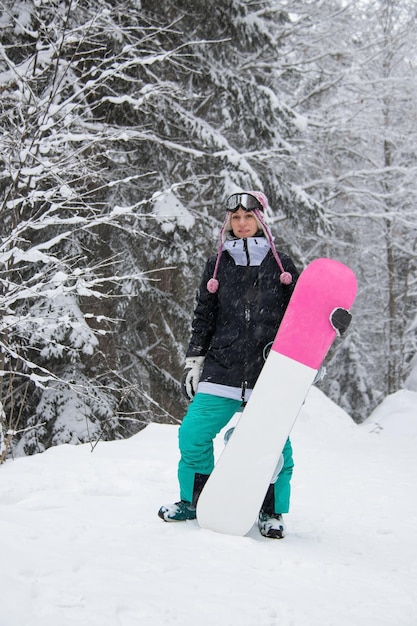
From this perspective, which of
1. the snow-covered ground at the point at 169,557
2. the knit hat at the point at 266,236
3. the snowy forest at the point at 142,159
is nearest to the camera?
the snow-covered ground at the point at 169,557

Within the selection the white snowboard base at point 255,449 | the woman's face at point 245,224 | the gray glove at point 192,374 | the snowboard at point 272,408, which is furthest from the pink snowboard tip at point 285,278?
the gray glove at point 192,374

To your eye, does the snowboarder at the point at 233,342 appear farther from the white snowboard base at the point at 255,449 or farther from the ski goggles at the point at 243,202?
the white snowboard base at the point at 255,449

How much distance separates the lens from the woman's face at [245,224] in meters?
2.79

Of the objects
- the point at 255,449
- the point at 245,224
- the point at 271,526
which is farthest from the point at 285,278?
the point at 271,526

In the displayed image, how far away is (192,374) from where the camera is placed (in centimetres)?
271

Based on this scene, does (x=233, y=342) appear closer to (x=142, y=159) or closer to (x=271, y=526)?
(x=271, y=526)

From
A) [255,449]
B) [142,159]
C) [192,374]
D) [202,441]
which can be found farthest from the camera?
[142,159]

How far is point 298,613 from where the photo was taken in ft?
5.15

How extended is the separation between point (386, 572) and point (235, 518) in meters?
0.60

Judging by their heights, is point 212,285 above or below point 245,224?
below

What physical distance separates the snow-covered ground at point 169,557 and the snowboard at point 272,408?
0.15 meters

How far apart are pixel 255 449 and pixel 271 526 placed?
13.8 inches

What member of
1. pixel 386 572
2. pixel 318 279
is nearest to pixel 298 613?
pixel 386 572

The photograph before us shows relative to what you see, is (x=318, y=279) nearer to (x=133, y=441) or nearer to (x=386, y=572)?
(x=386, y=572)
